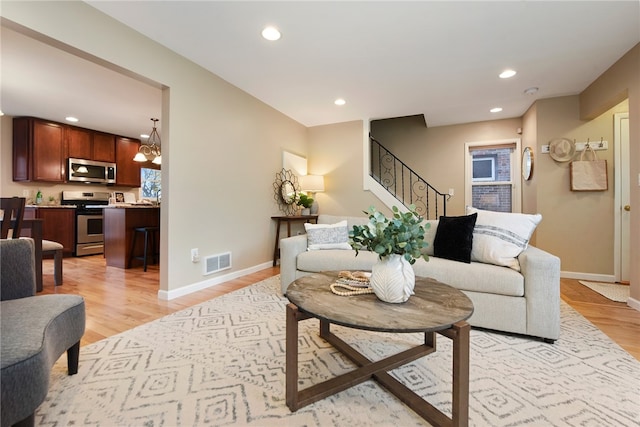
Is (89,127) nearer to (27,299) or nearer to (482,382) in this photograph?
(27,299)

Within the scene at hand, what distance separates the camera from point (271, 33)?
2400mm

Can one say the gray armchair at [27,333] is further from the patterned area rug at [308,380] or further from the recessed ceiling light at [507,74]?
the recessed ceiling light at [507,74]

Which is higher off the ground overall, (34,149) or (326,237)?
(34,149)

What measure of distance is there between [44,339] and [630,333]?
3537 mm

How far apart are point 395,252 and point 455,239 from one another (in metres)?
1.26

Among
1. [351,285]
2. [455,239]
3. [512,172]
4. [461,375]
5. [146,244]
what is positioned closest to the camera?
[461,375]

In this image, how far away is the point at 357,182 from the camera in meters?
4.80

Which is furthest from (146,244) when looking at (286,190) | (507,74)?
(507,74)

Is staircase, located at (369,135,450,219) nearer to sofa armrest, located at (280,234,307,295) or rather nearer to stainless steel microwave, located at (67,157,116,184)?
sofa armrest, located at (280,234,307,295)

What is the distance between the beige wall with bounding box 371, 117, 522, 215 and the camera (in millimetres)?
4967

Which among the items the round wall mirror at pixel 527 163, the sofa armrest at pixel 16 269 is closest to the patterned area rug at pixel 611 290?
the round wall mirror at pixel 527 163

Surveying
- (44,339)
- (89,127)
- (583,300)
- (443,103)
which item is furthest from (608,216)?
(89,127)

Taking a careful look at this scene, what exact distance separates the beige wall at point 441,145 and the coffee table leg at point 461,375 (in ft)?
15.3

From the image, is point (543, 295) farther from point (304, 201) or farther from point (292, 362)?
point (304, 201)
